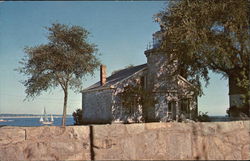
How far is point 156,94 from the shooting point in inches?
750

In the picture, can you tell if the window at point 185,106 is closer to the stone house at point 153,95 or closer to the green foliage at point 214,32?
the stone house at point 153,95

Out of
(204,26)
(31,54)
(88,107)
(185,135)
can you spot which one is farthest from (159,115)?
(185,135)

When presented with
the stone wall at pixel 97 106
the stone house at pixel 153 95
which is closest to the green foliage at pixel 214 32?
the stone house at pixel 153 95

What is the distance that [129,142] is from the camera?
2824 millimetres

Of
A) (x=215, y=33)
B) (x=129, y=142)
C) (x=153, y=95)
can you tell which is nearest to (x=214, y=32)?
(x=215, y=33)

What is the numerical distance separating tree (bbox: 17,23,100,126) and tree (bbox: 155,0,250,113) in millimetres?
8478

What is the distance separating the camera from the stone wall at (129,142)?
2.48m

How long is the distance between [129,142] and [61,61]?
16.6 m

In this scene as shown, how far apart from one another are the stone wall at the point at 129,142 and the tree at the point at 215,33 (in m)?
8.14

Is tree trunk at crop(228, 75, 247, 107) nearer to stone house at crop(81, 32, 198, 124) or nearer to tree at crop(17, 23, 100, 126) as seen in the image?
stone house at crop(81, 32, 198, 124)

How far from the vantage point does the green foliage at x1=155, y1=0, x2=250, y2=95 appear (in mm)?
11023

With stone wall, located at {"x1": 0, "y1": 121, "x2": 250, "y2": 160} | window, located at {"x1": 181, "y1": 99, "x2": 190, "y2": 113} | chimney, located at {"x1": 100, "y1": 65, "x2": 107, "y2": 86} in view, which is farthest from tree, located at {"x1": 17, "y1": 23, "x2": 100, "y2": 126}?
stone wall, located at {"x1": 0, "y1": 121, "x2": 250, "y2": 160}

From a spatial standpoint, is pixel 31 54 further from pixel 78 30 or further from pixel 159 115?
pixel 159 115

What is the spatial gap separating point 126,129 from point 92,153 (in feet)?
1.53
